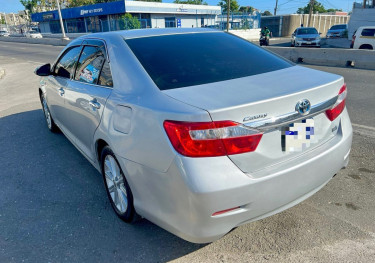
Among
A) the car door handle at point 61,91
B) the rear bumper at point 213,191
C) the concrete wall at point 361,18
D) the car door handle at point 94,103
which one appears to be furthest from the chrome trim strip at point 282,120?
the concrete wall at point 361,18

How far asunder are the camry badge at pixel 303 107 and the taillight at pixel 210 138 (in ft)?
1.29

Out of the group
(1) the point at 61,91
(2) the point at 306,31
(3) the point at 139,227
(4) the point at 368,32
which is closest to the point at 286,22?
(2) the point at 306,31

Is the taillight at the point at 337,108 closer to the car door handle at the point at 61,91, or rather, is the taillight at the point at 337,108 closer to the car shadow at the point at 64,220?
the car shadow at the point at 64,220

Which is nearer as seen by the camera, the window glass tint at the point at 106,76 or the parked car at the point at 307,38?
the window glass tint at the point at 106,76

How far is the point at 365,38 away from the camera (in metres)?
16.9

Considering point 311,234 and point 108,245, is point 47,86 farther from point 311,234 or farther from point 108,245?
point 311,234

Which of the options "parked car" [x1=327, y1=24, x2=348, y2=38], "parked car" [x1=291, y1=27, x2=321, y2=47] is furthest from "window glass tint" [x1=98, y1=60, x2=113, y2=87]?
"parked car" [x1=327, y1=24, x2=348, y2=38]

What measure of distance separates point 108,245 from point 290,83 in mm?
1944

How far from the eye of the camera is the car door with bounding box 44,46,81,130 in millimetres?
3789

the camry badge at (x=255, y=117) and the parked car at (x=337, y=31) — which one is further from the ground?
the camry badge at (x=255, y=117)

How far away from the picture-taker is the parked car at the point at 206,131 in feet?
6.26

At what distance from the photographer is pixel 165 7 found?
48094 mm

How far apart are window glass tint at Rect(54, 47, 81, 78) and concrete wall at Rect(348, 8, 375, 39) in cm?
3497

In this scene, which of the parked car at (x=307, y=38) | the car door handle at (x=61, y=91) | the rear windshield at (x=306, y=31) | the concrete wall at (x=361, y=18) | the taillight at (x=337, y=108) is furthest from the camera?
the concrete wall at (x=361, y=18)
